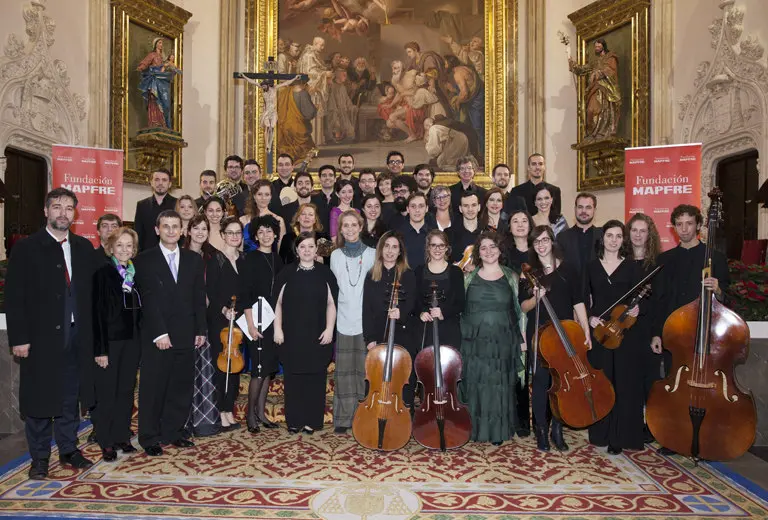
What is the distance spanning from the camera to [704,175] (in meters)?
8.02

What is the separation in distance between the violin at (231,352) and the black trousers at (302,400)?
0.36m

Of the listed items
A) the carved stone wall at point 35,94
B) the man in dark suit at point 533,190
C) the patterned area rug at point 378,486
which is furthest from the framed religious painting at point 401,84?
the patterned area rug at point 378,486

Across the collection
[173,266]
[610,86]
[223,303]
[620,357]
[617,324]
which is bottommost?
[620,357]

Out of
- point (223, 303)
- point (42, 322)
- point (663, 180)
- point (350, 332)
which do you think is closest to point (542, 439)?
point (350, 332)

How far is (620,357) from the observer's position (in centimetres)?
429

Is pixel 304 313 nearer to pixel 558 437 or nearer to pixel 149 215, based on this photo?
pixel 558 437

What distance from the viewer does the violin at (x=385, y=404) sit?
13.3 feet

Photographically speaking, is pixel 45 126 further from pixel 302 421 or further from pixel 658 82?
pixel 658 82

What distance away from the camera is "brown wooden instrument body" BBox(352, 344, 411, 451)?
406 centimetres

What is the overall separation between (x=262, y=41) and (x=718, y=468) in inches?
339

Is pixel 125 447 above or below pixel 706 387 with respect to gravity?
below

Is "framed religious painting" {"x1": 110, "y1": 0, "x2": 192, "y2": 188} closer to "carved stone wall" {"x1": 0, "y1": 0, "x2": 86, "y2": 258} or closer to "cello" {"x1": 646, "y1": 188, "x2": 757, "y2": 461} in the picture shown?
"carved stone wall" {"x1": 0, "y1": 0, "x2": 86, "y2": 258}

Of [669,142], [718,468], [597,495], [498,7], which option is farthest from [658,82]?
[597,495]

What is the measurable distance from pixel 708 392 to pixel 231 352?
3100 millimetres
